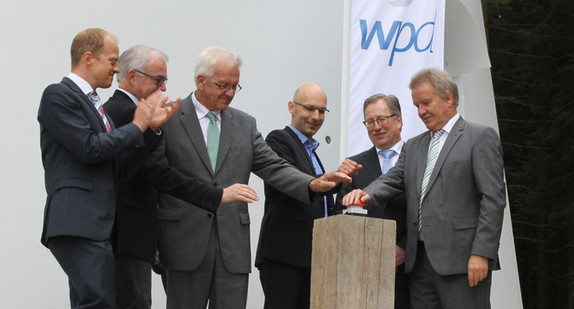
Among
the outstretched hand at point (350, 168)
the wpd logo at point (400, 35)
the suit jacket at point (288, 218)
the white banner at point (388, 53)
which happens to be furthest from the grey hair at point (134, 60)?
the wpd logo at point (400, 35)

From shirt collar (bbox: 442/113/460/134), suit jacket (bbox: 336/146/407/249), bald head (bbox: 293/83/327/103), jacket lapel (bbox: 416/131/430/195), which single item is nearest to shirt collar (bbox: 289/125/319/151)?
bald head (bbox: 293/83/327/103)

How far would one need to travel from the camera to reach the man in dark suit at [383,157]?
15.2 feet

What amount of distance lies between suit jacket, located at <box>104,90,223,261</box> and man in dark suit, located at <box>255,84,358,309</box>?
2.01 ft

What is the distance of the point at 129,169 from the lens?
12.6 feet

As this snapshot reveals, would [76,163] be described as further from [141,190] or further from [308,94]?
[308,94]

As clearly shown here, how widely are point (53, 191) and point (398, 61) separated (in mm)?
3092

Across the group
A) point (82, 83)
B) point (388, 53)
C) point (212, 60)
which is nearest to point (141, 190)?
point (82, 83)

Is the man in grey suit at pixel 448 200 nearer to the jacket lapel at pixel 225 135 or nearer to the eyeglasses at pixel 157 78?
the jacket lapel at pixel 225 135

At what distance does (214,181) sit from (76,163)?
2.75 feet

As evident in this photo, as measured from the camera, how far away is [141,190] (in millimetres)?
3996

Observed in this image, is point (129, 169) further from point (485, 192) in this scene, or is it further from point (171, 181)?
point (485, 192)

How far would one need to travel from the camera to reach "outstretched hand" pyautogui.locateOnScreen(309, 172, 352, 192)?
160 inches

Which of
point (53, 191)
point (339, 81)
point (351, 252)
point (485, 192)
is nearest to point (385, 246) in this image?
point (351, 252)

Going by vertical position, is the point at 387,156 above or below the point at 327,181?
above
